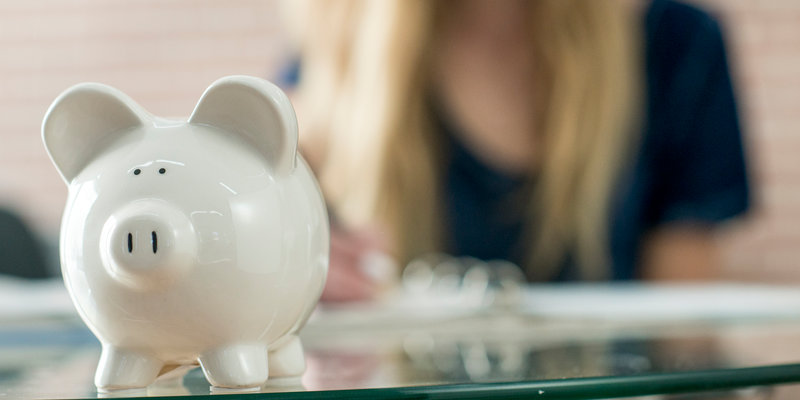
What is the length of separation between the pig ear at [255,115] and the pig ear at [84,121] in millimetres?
23

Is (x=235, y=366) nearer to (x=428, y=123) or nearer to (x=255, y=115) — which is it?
(x=255, y=115)

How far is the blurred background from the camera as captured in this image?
1.57 meters

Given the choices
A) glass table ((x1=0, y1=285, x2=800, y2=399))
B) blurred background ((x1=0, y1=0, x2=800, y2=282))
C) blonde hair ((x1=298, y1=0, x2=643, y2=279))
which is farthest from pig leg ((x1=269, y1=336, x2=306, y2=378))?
blurred background ((x1=0, y1=0, x2=800, y2=282))

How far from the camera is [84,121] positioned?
257 millimetres

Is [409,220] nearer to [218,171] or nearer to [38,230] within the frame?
[38,230]

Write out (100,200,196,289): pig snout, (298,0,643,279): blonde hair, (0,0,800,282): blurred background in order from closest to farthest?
(100,200,196,289): pig snout
(298,0,643,279): blonde hair
(0,0,800,282): blurred background

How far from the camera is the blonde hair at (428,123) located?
3.51 feet

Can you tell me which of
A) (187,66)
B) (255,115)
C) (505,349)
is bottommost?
(187,66)

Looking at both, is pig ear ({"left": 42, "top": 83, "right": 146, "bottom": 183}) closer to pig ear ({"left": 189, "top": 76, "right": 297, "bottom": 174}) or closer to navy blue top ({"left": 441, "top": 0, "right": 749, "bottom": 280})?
pig ear ({"left": 189, "top": 76, "right": 297, "bottom": 174})

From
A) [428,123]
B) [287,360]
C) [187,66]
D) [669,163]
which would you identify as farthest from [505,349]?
[187,66]

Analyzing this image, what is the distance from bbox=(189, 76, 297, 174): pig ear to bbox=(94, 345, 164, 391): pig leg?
7cm

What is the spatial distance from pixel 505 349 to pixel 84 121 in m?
0.21

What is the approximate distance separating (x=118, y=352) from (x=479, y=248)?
93 centimetres

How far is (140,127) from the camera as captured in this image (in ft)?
0.84
